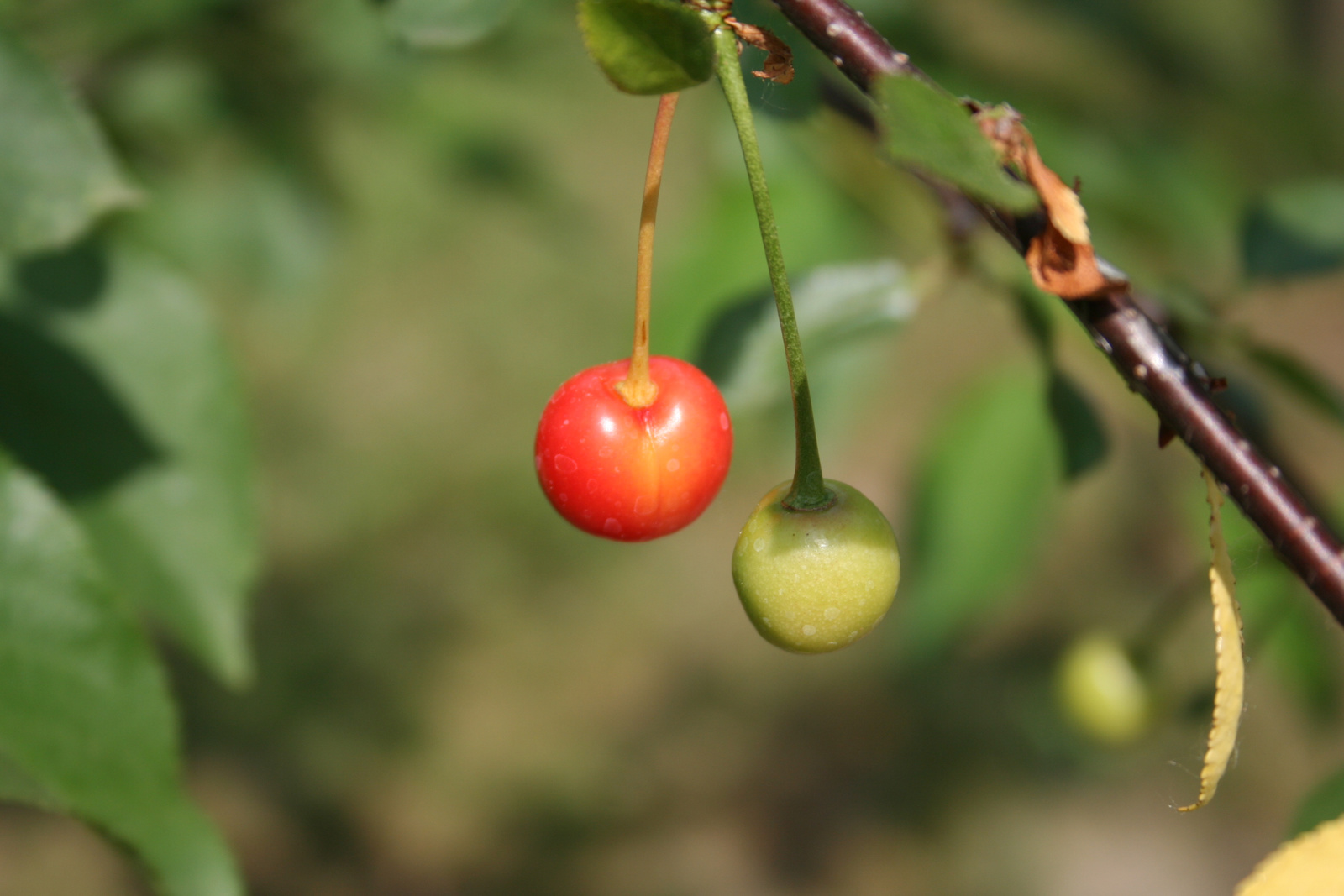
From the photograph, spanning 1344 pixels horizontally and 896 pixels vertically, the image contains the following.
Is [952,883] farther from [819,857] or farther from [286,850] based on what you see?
[286,850]

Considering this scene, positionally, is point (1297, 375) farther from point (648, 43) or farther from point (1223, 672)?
point (648, 43)

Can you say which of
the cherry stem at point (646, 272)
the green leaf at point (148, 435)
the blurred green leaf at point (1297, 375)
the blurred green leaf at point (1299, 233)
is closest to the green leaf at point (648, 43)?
the cherry stem at point (646, 272)

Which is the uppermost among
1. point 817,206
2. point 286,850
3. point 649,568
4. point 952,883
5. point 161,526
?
point 817,206

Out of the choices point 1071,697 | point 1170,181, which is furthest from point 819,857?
point 1170,181

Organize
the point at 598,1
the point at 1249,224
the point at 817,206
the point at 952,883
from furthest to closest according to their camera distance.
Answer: the point at 952,883, the point at 817,206, the point at 1249,224, the point at 598,1

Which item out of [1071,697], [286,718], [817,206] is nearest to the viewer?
[817,206]

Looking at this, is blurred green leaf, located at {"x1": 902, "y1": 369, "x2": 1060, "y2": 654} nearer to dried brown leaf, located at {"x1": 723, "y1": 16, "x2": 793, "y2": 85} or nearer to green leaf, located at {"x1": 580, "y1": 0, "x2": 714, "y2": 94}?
dried brown leaf, located at {"x1": 723, "y1": 16, "x2": 793, "y2": 85}

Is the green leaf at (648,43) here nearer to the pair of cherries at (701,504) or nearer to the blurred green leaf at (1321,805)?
the pair of cherries at (701,504)
